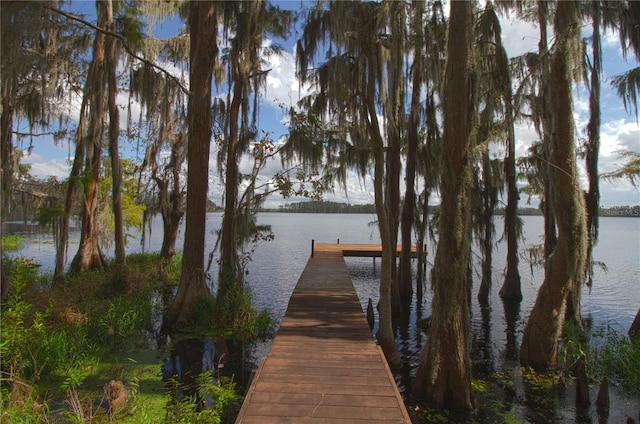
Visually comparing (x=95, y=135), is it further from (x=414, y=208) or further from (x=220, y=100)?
(x=414, y=208)

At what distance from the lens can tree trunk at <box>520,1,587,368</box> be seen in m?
6.69

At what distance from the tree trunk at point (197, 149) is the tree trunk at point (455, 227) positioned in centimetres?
600

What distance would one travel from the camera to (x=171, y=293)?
13.6 metres

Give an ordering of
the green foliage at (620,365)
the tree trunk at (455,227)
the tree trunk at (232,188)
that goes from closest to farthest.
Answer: the tree trunk at (455,227) < the green foliage at (620,365) < the tree trunk at (232,188)

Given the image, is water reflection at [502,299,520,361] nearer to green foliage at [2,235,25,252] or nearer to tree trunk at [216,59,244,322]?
tree trunk at [216,59,244,322]

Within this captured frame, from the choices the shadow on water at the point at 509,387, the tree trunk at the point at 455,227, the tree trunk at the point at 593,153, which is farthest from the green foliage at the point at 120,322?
the tree trunk at the point at 593,153

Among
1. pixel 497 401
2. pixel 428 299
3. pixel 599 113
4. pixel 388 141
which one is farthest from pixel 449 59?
pixel 428 299

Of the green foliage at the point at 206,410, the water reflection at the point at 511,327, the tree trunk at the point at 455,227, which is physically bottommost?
the water reflection at the point at 511,327

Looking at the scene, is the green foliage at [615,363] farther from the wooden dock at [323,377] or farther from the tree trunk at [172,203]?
the tree trunk at [172,203]

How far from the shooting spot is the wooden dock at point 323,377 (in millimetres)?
3816

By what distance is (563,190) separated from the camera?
6883 mm

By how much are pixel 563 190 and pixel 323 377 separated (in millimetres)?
5451

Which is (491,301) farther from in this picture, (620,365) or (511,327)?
(620,365)

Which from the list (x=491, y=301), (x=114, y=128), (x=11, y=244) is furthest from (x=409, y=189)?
(x=11, y=244)
